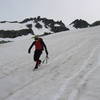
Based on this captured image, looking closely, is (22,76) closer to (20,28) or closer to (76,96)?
(76,96)

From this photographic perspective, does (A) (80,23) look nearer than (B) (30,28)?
No

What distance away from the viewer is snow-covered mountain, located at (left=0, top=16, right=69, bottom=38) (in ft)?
321

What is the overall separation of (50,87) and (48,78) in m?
1.50

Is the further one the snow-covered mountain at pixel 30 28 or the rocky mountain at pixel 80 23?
the rocky mountain at pixel 80 23

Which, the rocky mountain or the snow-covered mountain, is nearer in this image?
the snow-covered mountain

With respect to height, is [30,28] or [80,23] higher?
[30,28]

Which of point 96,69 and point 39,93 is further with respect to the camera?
point 96,69

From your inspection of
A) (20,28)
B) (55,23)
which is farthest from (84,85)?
(55,23)

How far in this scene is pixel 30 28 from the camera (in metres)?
Result: 109

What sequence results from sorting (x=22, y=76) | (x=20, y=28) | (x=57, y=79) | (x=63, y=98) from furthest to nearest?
(x=20, y=28)
(x=22, y=76)
(x=57, y=79)
(x=63, y=98)

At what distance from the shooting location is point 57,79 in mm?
9352

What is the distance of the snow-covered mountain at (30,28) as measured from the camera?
321ft

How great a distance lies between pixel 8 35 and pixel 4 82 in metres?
87.4

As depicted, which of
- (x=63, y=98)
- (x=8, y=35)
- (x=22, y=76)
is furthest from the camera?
(x=8, y=35)
